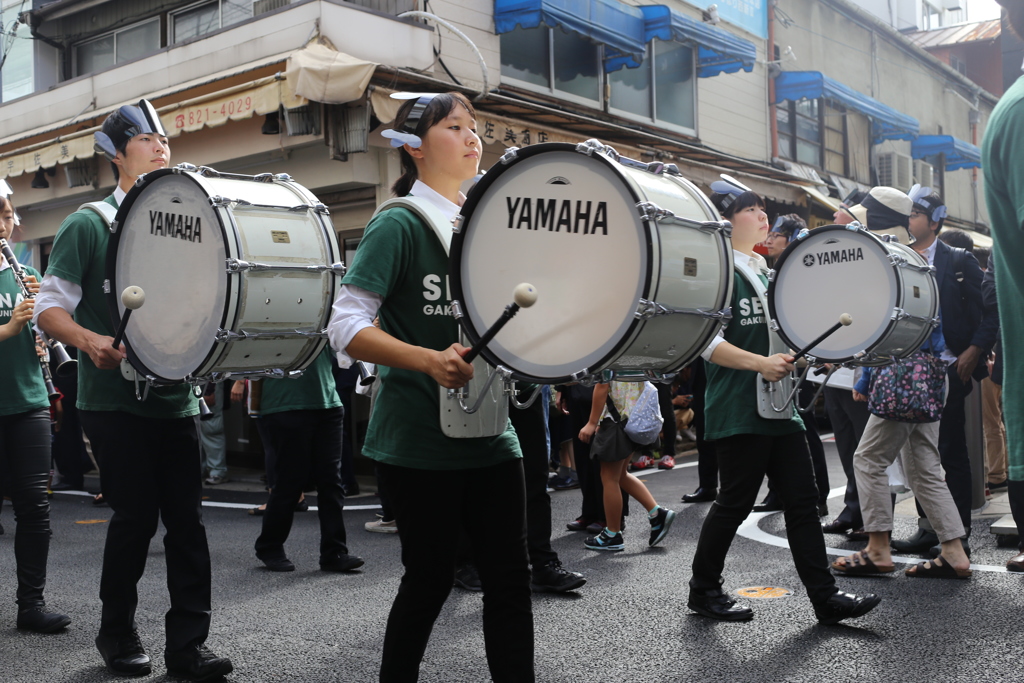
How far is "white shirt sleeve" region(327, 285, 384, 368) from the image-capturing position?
258 centimetres

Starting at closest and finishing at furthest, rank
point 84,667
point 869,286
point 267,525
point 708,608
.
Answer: point 84,667 → point 708,608 → point 869,286 → point 267,525

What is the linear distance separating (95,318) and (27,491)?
1260 mm

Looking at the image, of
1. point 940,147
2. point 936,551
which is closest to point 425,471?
point 936,551

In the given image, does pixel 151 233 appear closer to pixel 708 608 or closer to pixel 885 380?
pixel 708 608

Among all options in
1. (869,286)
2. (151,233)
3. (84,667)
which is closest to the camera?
(151,233)

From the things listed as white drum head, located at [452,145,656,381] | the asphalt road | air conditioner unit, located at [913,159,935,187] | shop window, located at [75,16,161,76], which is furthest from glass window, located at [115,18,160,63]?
air conditioner unit, located at [913,159,935,187]

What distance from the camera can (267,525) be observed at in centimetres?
588

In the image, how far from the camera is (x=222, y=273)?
10.4 ft

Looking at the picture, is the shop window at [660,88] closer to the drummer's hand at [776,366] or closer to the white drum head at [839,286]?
the white drum head at [839,286]

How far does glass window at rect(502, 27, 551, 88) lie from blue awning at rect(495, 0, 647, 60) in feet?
1.11

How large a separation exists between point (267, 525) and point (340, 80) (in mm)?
4579

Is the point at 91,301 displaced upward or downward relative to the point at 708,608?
upward

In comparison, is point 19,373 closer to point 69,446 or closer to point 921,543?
point 921,543

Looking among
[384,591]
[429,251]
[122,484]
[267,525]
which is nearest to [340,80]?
[267,525]
